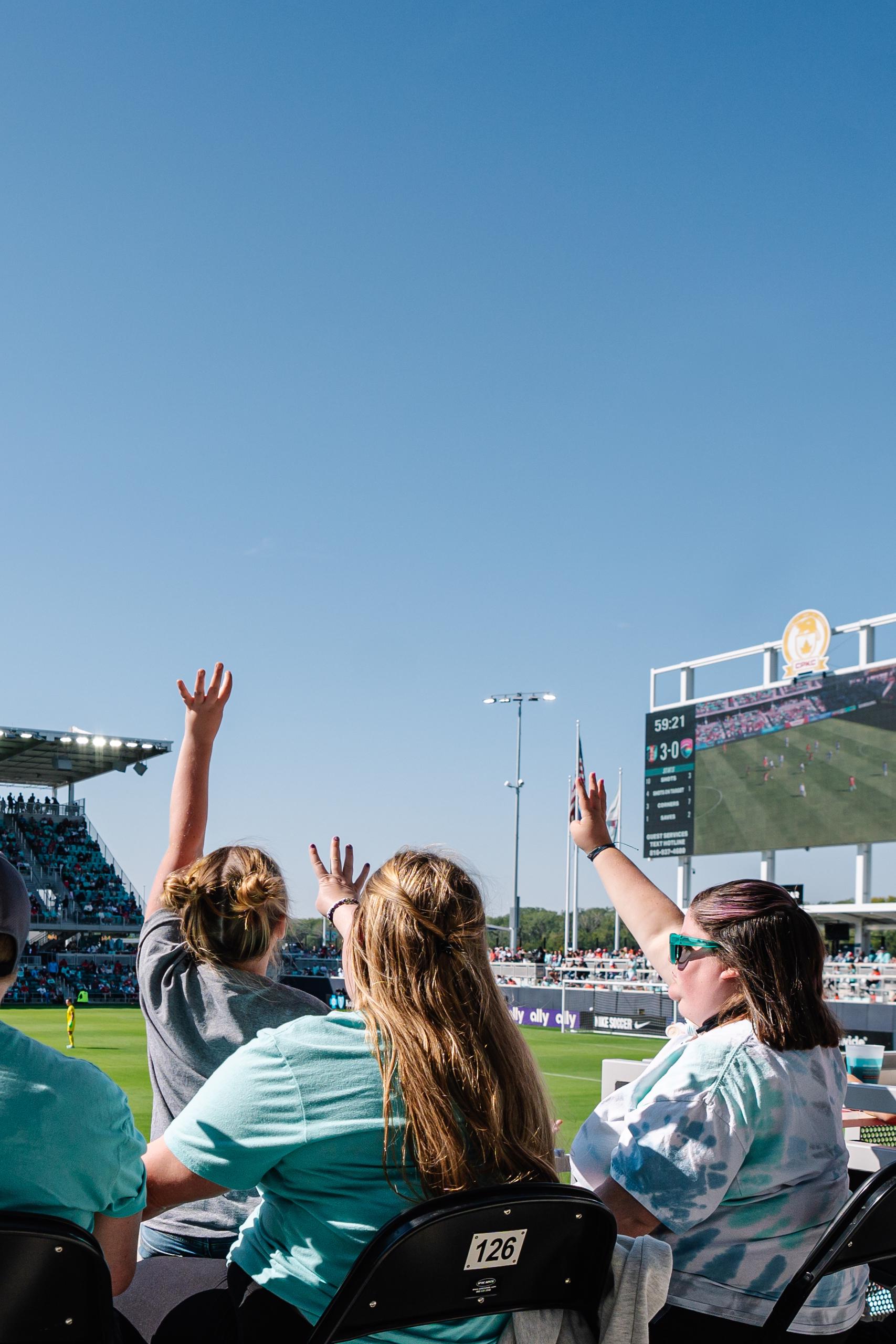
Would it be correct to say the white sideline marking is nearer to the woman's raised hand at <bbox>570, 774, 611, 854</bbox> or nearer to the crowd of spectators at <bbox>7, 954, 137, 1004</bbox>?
the woman's raised hand at <bbox>570, 774, 611, 854</bbox>

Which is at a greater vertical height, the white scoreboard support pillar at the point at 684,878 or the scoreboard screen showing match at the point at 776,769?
the scoreboard screen showing match at the point at 776,769

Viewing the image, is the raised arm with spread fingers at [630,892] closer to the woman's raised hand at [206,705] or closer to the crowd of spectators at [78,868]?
the woman's raised hand at [206,705]

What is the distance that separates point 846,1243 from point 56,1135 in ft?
5.04

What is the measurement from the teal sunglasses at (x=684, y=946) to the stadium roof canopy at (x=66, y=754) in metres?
38.7

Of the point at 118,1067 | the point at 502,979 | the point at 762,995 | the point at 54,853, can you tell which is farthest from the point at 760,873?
the point at 762,995

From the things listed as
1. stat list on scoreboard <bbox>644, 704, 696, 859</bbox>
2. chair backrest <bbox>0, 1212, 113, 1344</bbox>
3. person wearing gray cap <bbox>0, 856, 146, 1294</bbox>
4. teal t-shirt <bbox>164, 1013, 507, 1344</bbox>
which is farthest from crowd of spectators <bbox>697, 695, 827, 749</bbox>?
chair backrest <bbox>0, 1212, 113, 1344</bbox>

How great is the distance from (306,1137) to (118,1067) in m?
15.4

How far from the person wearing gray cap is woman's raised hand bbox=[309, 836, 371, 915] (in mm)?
1411

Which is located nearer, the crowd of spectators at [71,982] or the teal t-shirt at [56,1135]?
the teal t-shirt at [56,1135]

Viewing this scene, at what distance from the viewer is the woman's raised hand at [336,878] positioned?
3.34m

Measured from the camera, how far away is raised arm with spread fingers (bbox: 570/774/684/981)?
3.16 metres

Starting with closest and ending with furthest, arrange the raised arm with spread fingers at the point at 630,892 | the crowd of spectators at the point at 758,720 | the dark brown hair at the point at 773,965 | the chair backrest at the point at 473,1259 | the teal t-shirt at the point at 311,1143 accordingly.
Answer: the chair backrest at the point at 473,1259 → the teal t-shirt at the point at 311,1143 → the dark brown hair at the point at 773,965 → the raised arm with spread fingers at the point at 630,892 → the crowd of spectators at the point at 758,720

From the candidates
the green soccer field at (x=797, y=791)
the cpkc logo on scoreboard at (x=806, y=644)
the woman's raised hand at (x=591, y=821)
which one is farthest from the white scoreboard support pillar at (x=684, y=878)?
the woman's raised hand at (x=591, y=821)

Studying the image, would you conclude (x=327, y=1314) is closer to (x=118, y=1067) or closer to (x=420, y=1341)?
(x=420, y=1341)
